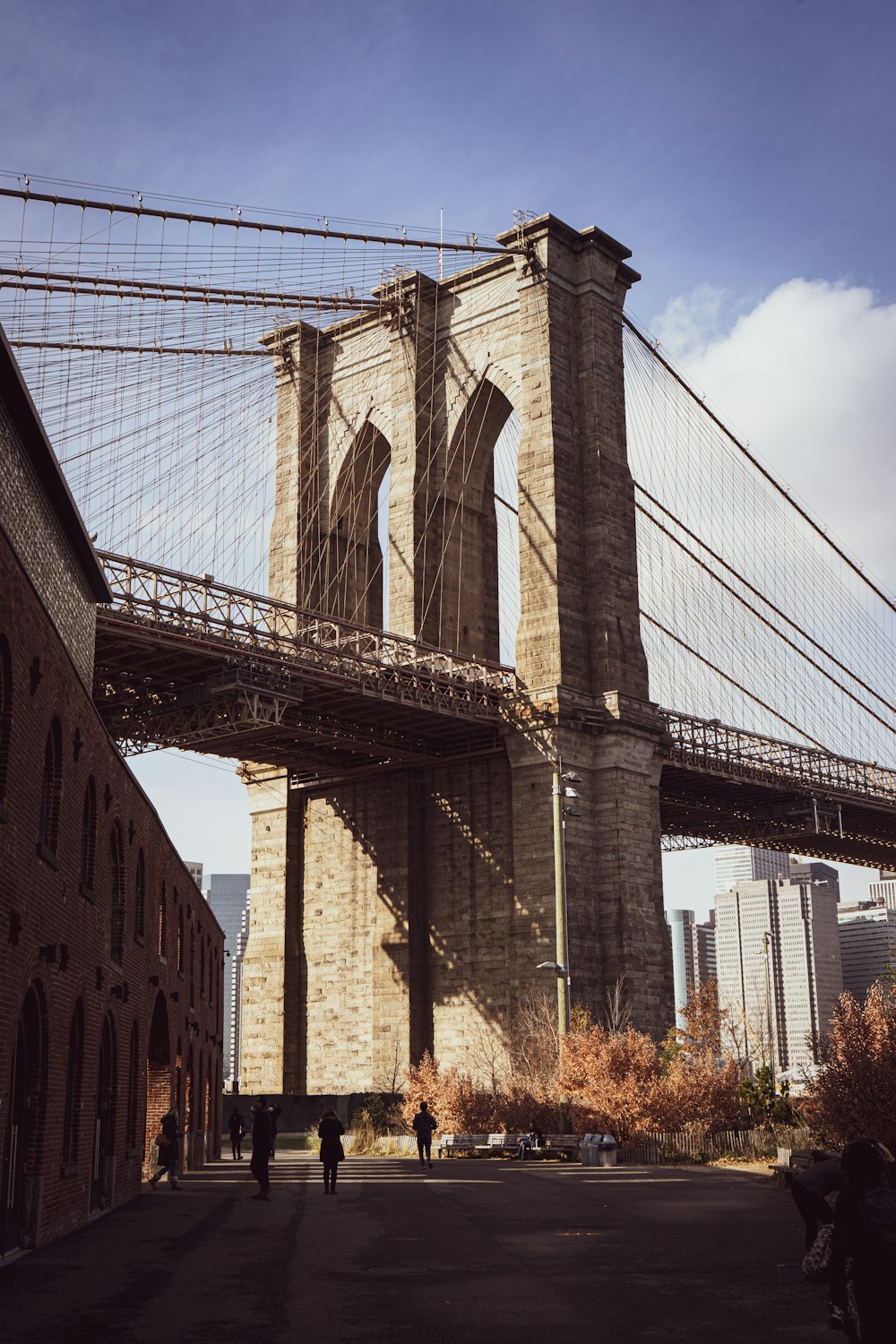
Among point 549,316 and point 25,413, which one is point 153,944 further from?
point 549,316

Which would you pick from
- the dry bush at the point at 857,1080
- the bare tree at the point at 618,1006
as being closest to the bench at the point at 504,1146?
the bare tree at the point at 618,1006

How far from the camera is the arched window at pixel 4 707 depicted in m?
15.2

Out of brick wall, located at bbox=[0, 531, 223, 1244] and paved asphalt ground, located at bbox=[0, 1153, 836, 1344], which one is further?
brick wall, located at bbox=[0, 531, 223, 1244]

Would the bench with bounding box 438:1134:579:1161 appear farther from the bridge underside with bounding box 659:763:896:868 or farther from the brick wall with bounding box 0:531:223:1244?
the bridge underside with bounding box 659:763:896:868

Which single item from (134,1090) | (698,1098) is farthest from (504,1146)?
(134,1090)

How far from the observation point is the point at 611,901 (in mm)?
45219

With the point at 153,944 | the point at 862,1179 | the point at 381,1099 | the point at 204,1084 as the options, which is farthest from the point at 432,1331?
the point at 381,1099

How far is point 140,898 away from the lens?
26.1 meters

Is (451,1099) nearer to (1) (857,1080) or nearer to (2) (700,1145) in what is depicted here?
(2) (700,1145)

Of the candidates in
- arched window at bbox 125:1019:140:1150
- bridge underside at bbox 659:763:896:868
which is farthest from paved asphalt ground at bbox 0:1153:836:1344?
bridge underside at bbox 659:763:896:868

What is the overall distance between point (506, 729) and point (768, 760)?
16.5 metres

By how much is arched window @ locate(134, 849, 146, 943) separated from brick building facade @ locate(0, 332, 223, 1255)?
62 mm

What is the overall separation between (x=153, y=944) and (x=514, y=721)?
20288 mm

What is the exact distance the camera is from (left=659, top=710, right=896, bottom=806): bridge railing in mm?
53312
